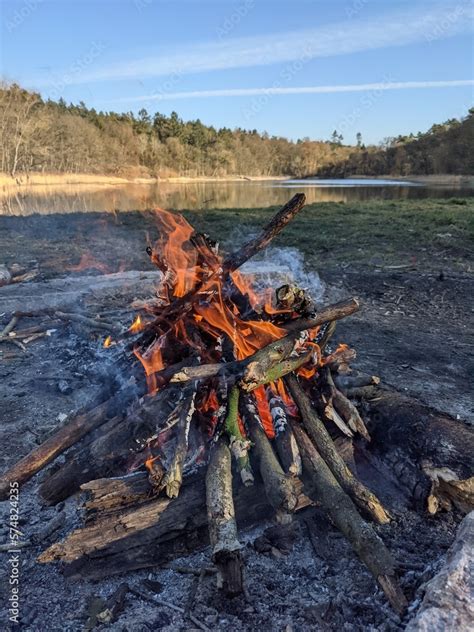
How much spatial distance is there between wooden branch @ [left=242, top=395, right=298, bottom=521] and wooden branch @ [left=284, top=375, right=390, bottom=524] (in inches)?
11.9

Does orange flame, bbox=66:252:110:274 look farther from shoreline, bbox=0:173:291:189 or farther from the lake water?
shoreline, bbox=0:173:291:189

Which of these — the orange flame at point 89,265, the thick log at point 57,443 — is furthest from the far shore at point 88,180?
the thick log at point 57,443

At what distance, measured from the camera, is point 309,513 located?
2.85m

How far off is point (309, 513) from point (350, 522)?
0.46 metres

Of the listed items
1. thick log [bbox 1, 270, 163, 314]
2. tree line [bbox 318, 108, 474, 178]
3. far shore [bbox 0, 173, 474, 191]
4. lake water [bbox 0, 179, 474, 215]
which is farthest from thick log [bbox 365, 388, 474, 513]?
tree line [bbox 318, 108, 474, 178]

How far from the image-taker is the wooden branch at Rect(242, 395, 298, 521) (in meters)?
2.51

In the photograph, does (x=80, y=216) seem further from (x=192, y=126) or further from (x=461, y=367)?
(x=192, y=126)

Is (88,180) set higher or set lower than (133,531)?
higher

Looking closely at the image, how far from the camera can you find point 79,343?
5.66 meters

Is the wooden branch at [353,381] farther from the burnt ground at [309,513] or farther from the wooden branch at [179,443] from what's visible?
the wooden branch at [179,443]

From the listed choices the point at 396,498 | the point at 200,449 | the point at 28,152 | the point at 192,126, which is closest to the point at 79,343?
the point at 200,449

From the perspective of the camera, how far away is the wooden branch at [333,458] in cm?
259

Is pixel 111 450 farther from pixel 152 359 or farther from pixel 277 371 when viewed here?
pixel 277 371

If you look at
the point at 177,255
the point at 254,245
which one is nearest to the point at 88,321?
the point at 177,255
